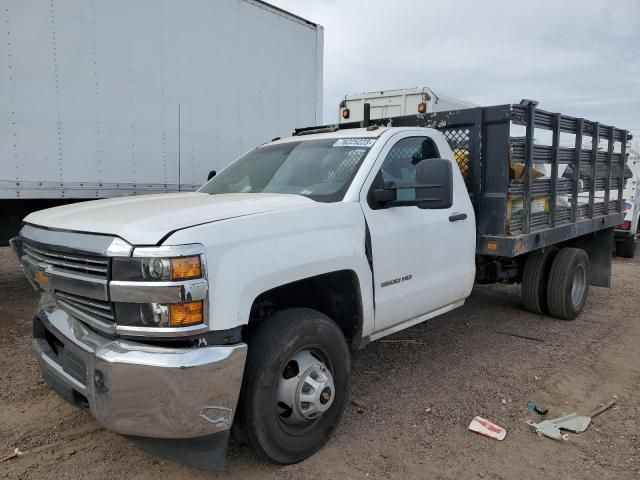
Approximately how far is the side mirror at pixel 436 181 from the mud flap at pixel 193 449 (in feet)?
6.09

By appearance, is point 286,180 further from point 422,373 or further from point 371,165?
point 422,373

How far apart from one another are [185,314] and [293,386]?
0.82 m

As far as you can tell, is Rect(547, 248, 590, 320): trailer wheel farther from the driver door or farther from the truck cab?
the truck cab

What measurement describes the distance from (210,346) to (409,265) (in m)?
1.72

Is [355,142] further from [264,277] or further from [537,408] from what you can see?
[537,408]

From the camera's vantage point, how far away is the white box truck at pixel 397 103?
10.2 metres

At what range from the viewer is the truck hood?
239 cm

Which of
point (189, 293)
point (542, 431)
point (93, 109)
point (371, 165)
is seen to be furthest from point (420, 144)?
point (93, 109)

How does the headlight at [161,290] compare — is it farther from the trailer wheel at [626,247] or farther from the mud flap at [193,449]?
the trailer wheel at [626,247]

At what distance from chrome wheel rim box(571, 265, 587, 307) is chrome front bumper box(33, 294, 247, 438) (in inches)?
194

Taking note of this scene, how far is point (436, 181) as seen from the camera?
3246mm

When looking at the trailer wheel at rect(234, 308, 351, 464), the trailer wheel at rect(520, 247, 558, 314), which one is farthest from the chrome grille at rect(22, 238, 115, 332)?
the trailer wheel at rect(520, 247, 558, 314)

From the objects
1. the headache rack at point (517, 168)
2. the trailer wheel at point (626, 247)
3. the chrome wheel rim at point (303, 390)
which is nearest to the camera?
the chrome wheel rim at point (303, 390)

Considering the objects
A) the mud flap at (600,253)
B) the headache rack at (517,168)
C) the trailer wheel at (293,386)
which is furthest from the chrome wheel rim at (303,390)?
the mud flap at (600,253)
